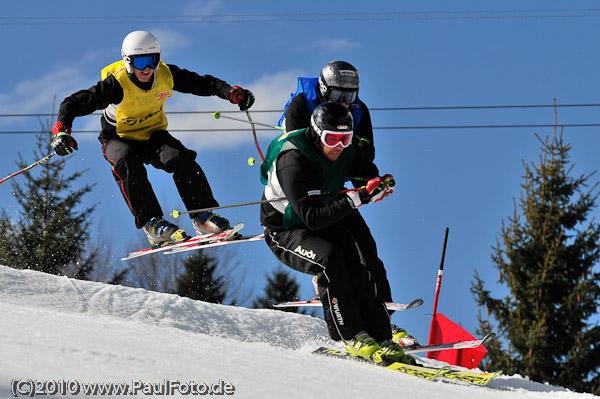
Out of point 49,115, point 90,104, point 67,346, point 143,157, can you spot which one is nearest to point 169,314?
point 143,157

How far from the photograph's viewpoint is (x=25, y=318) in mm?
4785

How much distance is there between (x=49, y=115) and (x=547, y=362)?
17.0 m

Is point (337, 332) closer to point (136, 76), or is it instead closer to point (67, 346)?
point (67, 346)

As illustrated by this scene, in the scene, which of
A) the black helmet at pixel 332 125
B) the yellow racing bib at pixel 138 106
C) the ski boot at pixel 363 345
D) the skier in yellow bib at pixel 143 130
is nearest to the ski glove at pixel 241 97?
the skier in yellow bib at pixel 143 130

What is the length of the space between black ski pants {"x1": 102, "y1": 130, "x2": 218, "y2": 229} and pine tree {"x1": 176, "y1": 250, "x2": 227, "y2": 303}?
571 inches

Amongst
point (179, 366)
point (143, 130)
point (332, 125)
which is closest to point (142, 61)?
point (143, 130)

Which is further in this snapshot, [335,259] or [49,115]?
[49,115]

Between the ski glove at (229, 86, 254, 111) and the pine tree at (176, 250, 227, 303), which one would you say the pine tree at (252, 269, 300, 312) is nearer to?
the pine tree at (176, 250, 227, 303)

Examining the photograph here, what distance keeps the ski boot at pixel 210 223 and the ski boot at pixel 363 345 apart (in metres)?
2.51

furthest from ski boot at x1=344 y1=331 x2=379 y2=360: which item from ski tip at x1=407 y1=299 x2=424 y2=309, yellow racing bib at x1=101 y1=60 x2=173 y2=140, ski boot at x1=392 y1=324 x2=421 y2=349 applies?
yellow racing bib at x1=101 y1=60 x2=173 y2=140

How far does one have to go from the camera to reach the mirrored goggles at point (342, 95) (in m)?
6.98

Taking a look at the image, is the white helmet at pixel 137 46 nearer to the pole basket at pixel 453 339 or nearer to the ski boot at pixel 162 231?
the ski boot at pixel 162 231

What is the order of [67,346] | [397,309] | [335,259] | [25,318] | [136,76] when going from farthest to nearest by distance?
[136,76] → [397,309] → [335,259] → [25,318] → [67,346]

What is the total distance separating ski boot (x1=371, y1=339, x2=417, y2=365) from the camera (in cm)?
551
